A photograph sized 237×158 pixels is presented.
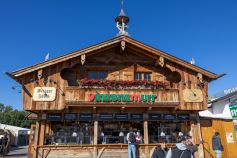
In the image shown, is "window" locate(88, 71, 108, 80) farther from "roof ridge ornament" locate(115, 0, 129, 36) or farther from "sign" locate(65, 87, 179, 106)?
"roof ridge ornament" locate(115, 0, 129, 36)

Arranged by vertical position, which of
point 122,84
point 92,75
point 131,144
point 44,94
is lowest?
point 131,144

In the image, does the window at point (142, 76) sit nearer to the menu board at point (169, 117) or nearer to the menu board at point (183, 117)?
the menu board at point (169, 117)

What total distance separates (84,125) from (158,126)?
5.42m

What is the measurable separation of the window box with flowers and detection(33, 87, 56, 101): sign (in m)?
1.89

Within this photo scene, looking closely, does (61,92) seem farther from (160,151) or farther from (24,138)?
(24,138)

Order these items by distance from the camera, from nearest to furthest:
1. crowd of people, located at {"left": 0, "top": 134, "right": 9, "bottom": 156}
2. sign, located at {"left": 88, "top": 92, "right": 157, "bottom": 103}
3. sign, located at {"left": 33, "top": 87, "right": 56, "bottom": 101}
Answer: sign, located at {"left": 33, "top": 87, "right": 56, "bottom": 101}, sign, located at {"left": 88, "top": 92, "right": 157, "bottom": 103}, crowd of people, located at {"left": 0, "top": 134, "right": 9, "bottom": 156}

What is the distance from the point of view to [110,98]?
51.9ft

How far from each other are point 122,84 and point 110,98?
1331 millimetres

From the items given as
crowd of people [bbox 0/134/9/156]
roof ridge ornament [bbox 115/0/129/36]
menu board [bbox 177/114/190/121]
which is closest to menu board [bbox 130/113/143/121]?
menu board [bbox 177/114/190/121]

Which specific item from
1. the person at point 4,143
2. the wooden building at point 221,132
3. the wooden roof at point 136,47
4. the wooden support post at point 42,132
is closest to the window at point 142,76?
the wooden roof at point 136,47

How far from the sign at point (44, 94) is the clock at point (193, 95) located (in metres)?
9.08

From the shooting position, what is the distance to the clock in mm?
16797

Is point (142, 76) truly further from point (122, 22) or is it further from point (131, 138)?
point (122, 22)

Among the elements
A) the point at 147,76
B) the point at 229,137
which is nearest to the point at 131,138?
the point at 147,76
